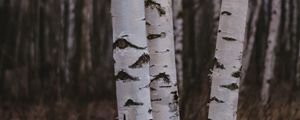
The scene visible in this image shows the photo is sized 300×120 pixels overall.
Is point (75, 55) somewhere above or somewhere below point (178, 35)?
below

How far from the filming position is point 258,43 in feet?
19.9

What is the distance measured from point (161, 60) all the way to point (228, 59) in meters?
0.40

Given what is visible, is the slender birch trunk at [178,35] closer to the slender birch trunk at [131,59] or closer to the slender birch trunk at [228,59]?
the slender birch trunk at [228,59]

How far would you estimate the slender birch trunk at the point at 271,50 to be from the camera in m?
6.09

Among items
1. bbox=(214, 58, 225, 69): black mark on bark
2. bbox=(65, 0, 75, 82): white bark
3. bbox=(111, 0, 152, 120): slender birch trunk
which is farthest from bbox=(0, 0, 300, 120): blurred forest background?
bbox=(111, 0, 152, 120): slender birch trunk

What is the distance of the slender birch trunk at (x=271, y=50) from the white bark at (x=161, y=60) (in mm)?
3506

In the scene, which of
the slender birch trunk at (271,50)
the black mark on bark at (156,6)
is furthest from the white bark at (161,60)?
the slender birch trunk at (271,50)

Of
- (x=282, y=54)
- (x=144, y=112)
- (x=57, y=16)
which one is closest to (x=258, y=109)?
(x=282, y=54)

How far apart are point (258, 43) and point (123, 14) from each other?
150 inches

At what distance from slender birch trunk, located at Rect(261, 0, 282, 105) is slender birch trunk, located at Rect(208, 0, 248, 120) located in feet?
10.6

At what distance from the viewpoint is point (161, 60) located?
273 centimetres

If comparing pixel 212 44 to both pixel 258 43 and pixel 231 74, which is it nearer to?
pixel 258 43

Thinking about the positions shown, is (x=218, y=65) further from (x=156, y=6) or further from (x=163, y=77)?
(x=156, y=6)

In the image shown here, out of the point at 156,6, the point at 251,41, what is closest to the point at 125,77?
the point at 156,6
